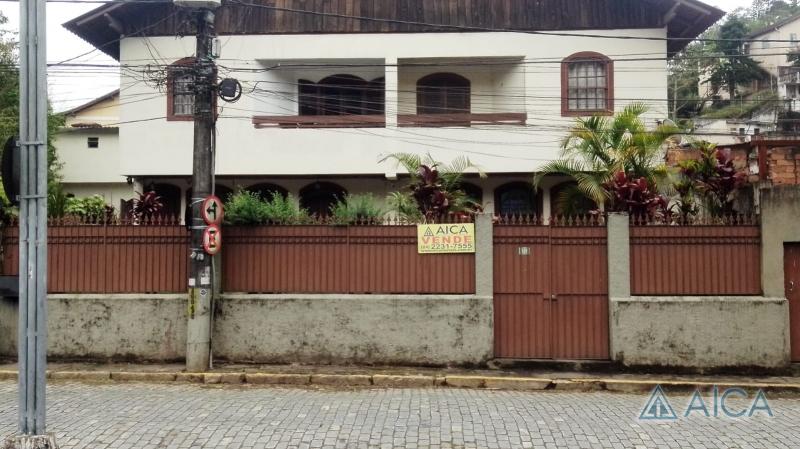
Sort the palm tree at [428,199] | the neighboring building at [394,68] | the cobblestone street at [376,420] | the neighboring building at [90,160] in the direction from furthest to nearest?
1. the neighboring building at [90,160]
2. the neighboring building at [394,68]
3. the palm tree at [428,199]
4. the cobblestone street at [376,420]

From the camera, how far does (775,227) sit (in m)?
8.70

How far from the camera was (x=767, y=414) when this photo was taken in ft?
23.0

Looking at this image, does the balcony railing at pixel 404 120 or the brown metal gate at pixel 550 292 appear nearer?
the brown metal gate at pixel 550 292

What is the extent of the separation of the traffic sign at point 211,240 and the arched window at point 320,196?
7730 mm

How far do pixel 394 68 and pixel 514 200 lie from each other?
183 inches

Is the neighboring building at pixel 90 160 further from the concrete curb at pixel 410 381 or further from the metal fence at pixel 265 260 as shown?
the concrete curb at pixel 410 381

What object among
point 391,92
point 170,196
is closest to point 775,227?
point 391,92

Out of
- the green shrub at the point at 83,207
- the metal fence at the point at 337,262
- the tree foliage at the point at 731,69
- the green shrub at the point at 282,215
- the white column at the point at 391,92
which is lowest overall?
the metal fence at the point at 337,262

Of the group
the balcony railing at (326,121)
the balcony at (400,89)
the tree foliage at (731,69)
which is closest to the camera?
the balcony railing at (326,121)

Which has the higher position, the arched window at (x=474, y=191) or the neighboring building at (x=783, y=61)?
the neighboring building at (x=783, y=61)

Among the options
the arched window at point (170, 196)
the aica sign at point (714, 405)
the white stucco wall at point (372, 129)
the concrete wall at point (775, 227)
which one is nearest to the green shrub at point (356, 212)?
the aica sign at point (714, 405)

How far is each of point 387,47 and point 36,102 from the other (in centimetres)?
1110

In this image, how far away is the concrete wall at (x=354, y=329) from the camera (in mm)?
8867

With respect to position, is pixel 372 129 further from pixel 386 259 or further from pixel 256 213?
pixel 386 259
